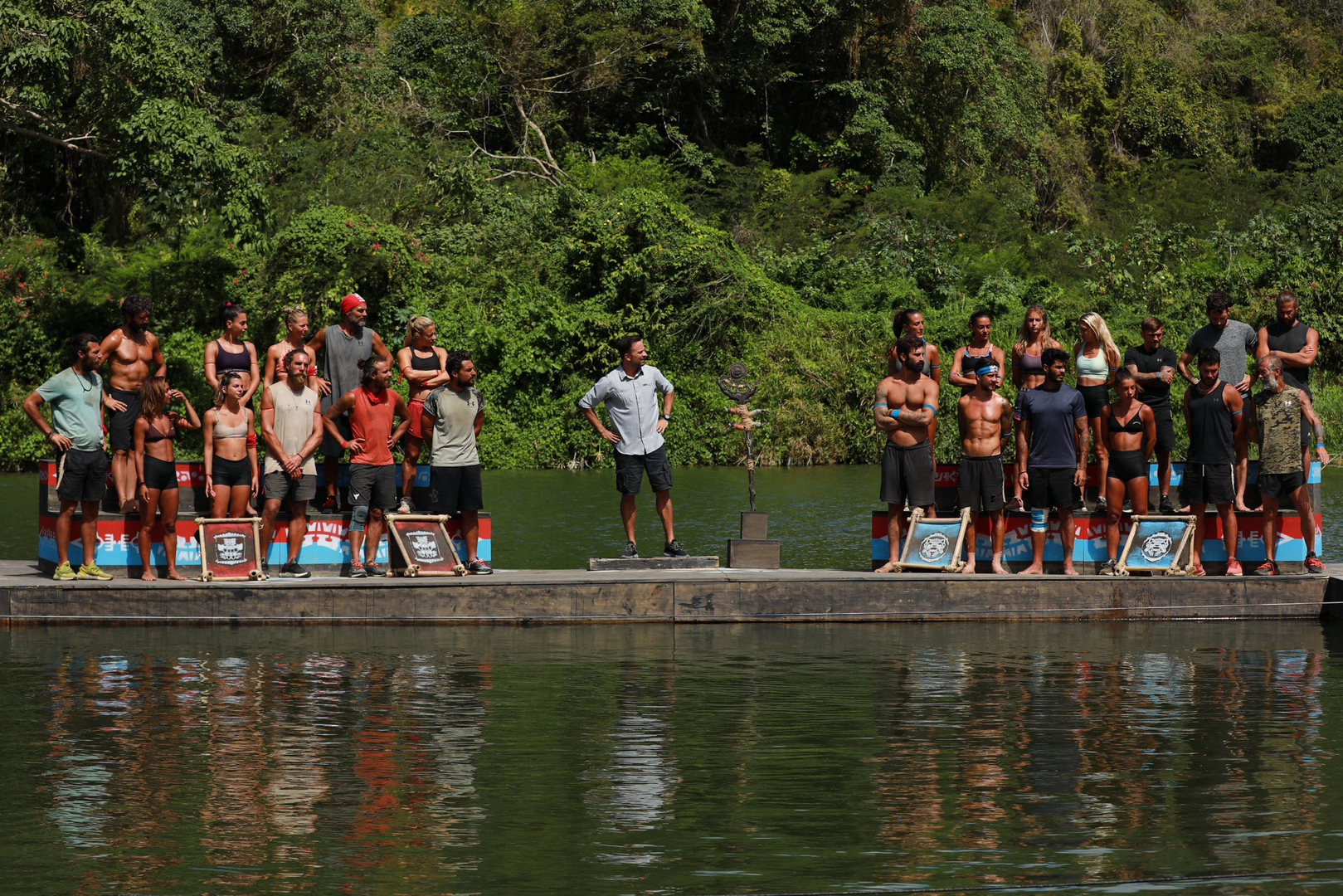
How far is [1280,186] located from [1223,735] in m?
36.6

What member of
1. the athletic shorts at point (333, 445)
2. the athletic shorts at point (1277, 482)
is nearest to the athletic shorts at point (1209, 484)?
the athletic shorts at point (1277, 482)

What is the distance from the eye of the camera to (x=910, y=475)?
44.0ft

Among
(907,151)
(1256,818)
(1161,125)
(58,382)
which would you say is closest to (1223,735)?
(1256,818)

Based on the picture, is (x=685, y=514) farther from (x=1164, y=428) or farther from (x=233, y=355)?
(x=233, y=355)

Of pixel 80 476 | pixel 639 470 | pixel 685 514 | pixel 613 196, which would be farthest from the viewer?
pixel 613 196

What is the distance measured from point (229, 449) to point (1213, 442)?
25.5ft

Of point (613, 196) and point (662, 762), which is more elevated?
point (613, 196)

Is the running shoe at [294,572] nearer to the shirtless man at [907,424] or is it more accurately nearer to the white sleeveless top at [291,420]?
the white sleeveless top at [291,420]

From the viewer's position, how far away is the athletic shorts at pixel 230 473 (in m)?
13.0

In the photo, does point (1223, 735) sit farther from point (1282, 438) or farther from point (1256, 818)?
point (1282, 438)

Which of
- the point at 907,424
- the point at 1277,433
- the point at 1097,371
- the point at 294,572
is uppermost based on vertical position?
the point at 1097,371

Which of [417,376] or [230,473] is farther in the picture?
[417,376]

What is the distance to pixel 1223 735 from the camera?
30.3ft

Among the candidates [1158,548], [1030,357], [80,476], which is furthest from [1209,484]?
[80,476]
